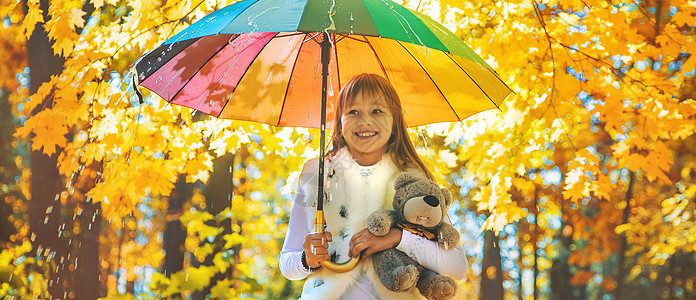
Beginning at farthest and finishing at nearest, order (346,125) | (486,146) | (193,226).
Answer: (193,226) < (486,146) < (346,125)

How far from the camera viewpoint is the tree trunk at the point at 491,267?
8577 mm

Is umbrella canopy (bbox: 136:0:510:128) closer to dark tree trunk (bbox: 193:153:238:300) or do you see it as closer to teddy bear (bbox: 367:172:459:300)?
teddy bear (bbox: 367:172:459:300)

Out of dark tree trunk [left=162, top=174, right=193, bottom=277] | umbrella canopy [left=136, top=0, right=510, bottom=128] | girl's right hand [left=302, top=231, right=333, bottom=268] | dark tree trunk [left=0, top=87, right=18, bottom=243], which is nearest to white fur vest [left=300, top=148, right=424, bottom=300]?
girl's right hand [left=302, top=231, right=333, bottom=268]

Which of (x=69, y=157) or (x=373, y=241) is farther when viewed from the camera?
(x=69, y=157)

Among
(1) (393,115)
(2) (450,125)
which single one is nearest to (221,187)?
(2) (450,125)

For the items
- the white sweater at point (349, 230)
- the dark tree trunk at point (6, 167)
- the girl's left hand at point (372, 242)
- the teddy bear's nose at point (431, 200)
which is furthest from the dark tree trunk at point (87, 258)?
the teddy bear's nose at point (431, 200)

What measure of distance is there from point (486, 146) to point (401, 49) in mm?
1956

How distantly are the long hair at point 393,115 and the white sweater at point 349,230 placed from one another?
0.17ft

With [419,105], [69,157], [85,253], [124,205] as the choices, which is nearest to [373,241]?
[419,105]

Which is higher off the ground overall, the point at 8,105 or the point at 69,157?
the point at 69,157

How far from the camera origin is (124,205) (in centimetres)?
512

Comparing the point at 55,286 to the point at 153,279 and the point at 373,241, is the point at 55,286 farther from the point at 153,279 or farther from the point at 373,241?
the point at 373,241

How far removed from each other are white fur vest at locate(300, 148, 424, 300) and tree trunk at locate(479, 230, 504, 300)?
583 cm

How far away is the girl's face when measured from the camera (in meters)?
2.60
